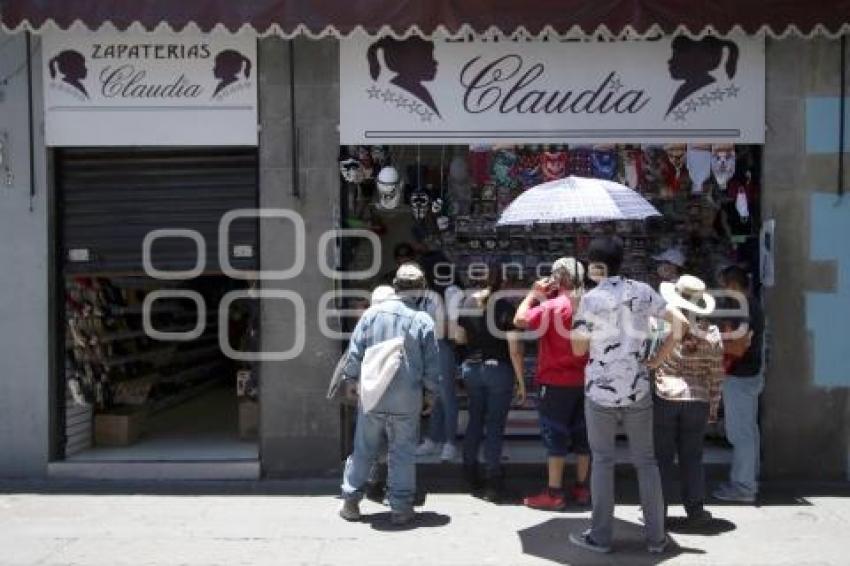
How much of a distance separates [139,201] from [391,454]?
3.26m

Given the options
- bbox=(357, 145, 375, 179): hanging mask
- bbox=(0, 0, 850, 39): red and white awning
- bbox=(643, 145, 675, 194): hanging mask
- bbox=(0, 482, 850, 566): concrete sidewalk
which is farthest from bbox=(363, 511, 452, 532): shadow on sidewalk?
bbox=(0, 0, 850, 39): red and white awning

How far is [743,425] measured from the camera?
7.57 meters

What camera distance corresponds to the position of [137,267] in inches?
336

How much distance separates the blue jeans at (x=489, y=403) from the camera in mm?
7582

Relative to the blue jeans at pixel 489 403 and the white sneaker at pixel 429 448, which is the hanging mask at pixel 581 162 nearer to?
the blue jeans at pixel 489 403

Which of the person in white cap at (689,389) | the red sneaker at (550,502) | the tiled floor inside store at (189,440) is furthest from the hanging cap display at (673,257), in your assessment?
the tiled floor inside store at (189,440)

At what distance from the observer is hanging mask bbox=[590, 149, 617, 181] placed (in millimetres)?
8539

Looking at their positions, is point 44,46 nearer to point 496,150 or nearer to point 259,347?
point 259,347

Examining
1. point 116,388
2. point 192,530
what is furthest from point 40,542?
point 116,388

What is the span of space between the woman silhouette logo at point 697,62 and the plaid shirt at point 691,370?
7.71ft

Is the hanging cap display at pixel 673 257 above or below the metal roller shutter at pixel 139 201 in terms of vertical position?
below

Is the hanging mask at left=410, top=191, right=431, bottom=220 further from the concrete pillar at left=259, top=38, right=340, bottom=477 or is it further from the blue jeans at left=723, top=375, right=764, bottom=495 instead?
the blue jeans at left=723, top=375, right=764, bottom=495

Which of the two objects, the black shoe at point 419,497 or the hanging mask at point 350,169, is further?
the hanging mask at point 350,169

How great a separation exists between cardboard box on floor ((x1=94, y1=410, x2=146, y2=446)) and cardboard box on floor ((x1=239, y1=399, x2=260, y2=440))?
1023 millimetres
